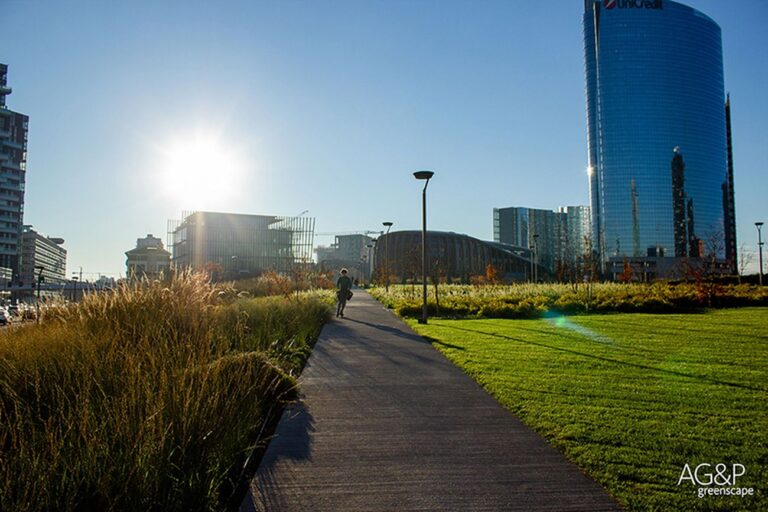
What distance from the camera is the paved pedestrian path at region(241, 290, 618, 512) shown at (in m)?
3.40

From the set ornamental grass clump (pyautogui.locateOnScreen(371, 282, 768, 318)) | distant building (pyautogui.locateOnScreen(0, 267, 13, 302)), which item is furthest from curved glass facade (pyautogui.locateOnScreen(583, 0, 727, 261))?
distant building (pyautogui.locateOnScreen(0, 267, 13, 302))

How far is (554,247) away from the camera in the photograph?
12194 cm

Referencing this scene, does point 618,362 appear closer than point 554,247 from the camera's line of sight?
Yes

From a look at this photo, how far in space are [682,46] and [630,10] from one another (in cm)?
1275

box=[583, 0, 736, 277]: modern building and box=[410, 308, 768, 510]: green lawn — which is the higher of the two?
box=[583, 0, 736, 277]: modern building

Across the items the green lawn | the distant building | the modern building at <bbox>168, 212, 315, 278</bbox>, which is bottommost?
the green lawn

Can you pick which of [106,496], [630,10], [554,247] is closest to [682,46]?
[630,10]

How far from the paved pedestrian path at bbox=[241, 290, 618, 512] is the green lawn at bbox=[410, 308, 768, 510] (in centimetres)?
31

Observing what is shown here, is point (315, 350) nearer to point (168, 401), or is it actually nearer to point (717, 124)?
point (168, 401)

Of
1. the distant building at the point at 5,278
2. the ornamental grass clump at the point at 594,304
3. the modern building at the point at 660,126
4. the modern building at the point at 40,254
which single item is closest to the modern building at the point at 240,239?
the distant building at the point at 5,278

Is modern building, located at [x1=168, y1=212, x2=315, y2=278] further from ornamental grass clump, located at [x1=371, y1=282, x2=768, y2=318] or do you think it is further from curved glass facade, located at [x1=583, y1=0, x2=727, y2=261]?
ornamental grass clump, located at [x1=371, y1=282, x2=768, y2=318]

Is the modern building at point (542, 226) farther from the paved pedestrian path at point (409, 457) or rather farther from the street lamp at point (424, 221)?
the paved pedestrian path at point (409, 457)

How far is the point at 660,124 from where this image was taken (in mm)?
98625

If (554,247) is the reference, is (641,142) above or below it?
above
